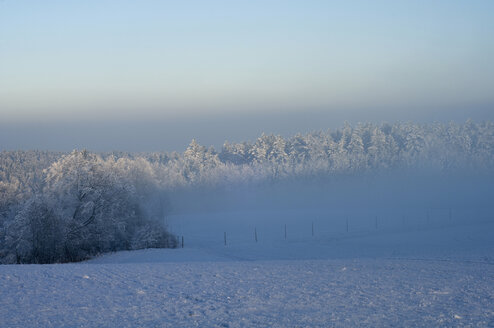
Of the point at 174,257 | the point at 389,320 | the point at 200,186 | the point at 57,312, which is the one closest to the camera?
the point at 389,320

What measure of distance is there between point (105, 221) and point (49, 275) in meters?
24.4

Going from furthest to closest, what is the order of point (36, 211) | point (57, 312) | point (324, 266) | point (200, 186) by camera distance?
point (200, 186) < point (36, 211) < point (324, 266) < point (57, 312)

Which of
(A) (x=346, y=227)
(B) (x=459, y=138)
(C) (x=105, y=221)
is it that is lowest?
(A) (x=346, y=227)

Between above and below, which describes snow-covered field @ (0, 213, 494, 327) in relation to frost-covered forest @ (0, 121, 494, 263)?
below

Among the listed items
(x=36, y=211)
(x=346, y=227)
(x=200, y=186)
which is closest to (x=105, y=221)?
(x=36, y=211)

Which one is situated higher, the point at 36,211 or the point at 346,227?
the point at 36,211

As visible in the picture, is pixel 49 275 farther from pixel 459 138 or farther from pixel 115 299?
pixel 459 138

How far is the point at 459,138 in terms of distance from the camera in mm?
117000

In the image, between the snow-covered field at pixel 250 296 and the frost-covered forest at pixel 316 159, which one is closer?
the snow-covered field at pixel 250 296

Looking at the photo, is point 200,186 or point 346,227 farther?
point 200,186

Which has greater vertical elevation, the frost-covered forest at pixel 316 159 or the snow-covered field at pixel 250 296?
the frost-covered forest at pixel 316 159

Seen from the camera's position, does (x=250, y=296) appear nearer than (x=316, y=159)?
Yes

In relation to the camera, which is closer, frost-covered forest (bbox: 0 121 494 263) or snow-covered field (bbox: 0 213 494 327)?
snow-covered field (bbox: 0 213 494 327)

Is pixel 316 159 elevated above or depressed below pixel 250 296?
above
